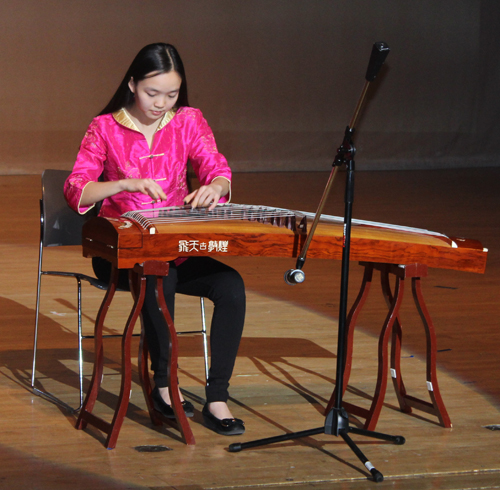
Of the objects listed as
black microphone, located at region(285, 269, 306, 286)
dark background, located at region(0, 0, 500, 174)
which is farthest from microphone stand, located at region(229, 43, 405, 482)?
dark background, located at region(0, 0, 500, 174)

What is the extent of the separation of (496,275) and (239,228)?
2.60 m

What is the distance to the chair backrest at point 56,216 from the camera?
→ 239cm

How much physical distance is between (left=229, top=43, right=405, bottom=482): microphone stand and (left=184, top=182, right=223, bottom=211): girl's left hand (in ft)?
1.17

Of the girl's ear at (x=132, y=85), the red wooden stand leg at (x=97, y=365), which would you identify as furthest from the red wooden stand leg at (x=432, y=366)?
the girl's ear at (x=132, y=85)

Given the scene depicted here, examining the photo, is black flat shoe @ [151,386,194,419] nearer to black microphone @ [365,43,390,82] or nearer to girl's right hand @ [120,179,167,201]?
girl's right hand @ [120,179,167,201]

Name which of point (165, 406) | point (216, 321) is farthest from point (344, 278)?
point (165, 406)

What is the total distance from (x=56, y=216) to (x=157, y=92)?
0.53 metres

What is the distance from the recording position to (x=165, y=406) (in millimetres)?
2164

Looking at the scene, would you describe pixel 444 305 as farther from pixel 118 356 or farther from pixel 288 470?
pixel 288 470

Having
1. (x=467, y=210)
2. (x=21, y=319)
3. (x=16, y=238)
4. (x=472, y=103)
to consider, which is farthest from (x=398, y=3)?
(x=21, y=319)

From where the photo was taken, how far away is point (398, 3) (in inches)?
419

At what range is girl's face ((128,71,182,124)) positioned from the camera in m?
2.17

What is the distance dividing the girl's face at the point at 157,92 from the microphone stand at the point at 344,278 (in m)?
0.58

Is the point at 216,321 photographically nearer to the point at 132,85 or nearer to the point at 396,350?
the point at 396,350
